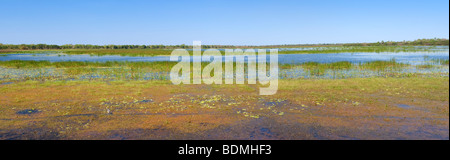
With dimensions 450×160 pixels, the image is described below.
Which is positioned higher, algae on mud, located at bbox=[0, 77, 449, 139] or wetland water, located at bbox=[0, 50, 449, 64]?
wetland water, located at bbox=[0, 50, 449, 64]

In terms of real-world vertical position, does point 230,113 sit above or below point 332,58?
below

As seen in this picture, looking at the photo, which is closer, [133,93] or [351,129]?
[351,129]

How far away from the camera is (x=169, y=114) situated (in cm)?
873

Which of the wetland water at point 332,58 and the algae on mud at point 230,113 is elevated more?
the wetland water at point 332,58

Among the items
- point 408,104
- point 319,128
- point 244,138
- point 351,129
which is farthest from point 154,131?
point 408,104

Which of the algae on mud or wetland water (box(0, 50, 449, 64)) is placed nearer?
the algae on mud

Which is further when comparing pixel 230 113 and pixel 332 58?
pixel 332 58

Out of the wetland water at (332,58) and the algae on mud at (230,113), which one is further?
the wetland water at (332,58)

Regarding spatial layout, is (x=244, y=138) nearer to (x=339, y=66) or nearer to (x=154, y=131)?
(x=154, y=131)

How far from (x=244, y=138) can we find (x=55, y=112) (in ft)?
21.0
